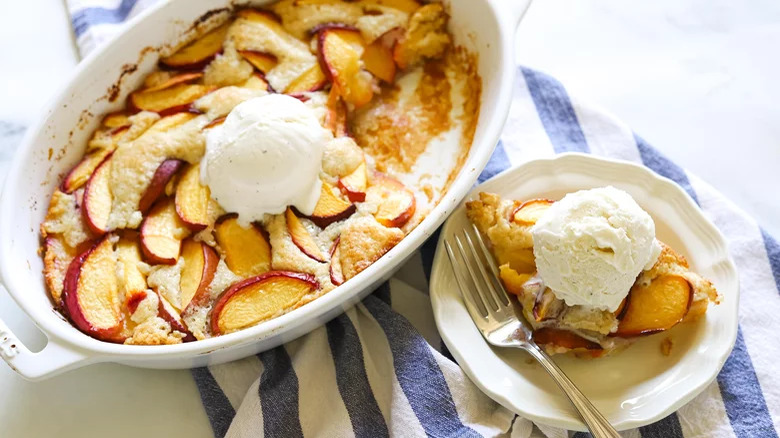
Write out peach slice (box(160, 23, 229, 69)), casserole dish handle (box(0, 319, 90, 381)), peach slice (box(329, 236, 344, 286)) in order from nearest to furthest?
→ casserole dish handle (box(0, 319, 90, 381))
peach slice (box(329, 236, 344, 286))
peach slice (box(160, 23, 229, 69))

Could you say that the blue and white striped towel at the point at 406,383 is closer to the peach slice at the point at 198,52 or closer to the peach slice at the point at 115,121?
the peach slice at the point at 115,121

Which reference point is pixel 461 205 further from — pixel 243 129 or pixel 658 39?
pixel 658 39

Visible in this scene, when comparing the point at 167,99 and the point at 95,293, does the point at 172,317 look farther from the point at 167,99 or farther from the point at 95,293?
the point at 167,99

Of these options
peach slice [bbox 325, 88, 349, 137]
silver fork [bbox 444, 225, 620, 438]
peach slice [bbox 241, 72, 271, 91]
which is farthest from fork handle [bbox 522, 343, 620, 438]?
peach slice [bbox 241, 72, 271, 91]

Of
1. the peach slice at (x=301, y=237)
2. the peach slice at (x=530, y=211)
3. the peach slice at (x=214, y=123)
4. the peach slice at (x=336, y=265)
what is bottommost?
the peach slice at (x=530, y=211)

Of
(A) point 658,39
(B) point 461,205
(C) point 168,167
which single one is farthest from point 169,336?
(A) point 658,39

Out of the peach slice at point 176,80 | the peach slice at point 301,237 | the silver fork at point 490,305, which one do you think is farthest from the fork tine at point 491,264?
the peach slice at point 176,80

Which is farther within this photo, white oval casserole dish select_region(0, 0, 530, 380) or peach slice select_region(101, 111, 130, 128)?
A: peach slice select_region(101, 111, 130, 128)

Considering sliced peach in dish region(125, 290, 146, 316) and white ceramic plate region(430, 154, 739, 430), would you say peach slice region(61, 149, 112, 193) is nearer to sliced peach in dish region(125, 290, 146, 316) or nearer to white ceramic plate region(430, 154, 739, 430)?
sliced peach in dish region(125, 290, 146, 316)
